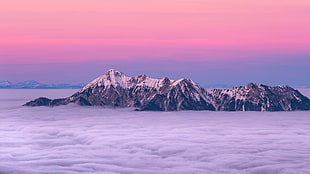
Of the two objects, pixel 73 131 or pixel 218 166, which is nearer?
pixel 218 166

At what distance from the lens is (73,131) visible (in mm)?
138750

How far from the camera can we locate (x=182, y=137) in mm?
123438

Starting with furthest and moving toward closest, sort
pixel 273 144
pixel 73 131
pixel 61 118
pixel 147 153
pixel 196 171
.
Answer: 1. pixel 61 118
2. pixel 73 131
3. pixel 273 144
4. pixel 147 153
5. pixel 196 171

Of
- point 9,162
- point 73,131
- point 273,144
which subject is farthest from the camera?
point 73,131

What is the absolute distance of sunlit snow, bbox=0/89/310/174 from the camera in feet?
275

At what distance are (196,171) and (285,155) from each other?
20.8 meters

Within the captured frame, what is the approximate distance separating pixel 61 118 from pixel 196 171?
358ft

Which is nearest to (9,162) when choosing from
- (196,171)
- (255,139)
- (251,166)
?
(196,171)

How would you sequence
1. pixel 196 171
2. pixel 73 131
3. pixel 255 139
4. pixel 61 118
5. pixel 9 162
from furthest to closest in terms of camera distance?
pixel 61 118, pixel 73 131, pixel 255 139, pixel 9 162, pixel 196 171

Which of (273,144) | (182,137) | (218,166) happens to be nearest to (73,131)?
(182,137)

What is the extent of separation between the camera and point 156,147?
107 m

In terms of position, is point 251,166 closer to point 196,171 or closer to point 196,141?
point 196,171

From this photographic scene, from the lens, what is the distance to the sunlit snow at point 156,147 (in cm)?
8381

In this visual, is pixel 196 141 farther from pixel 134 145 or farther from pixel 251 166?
pixel 251 166
